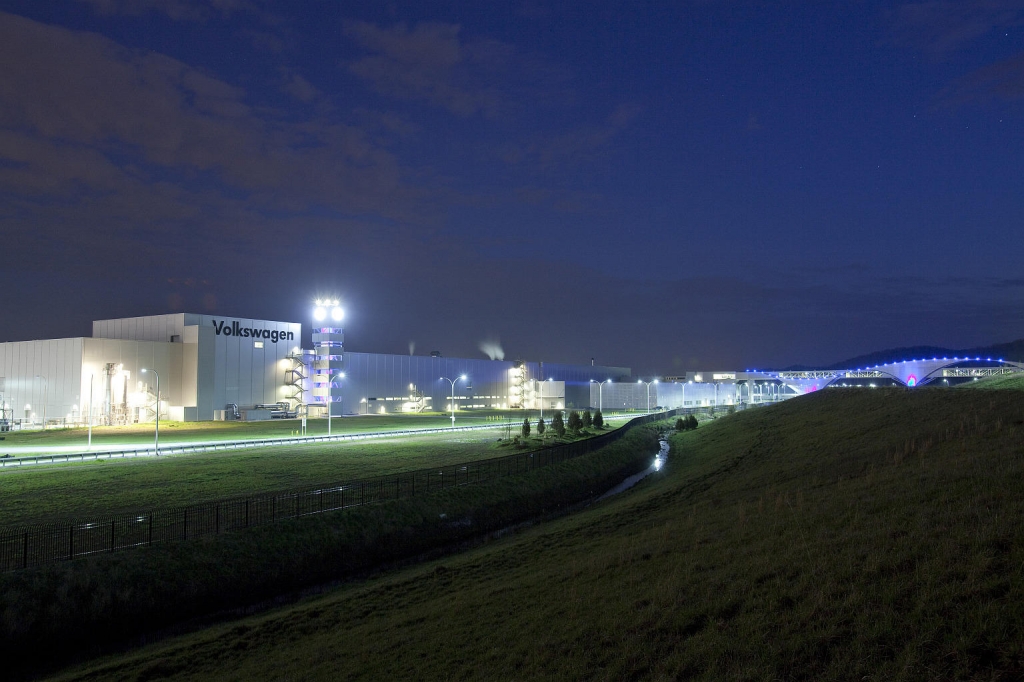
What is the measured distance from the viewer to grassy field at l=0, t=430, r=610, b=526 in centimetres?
2938

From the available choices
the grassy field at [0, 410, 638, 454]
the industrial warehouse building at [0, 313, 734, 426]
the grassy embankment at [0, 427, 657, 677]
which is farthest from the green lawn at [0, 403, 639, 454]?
the grassy embankment at [0, 427, 657, 677]

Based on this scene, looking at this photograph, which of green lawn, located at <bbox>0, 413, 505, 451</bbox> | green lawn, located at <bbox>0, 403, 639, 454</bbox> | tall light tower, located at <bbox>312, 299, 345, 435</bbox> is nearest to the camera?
green lawn, located at <bbox>0, 403, 639, 454</bbox>

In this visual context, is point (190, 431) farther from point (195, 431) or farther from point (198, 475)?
point (198, 475)

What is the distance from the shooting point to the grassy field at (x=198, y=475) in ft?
96.4

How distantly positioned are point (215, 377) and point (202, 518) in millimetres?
66176

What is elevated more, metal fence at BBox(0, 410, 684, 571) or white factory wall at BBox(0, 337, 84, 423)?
white factory wall at BBox(0, 337, 84, 423)

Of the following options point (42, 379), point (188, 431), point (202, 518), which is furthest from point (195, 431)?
point (202, 518)

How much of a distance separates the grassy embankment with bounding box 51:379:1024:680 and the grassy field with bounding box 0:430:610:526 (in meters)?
12.6

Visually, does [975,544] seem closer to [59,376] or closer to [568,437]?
[568,437]

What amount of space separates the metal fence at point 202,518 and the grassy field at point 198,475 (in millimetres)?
2662

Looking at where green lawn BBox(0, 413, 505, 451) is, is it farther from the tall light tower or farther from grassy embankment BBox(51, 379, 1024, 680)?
grassy embankment BBox(51, 379, 1024, 680)

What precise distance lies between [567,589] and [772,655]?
660 centimetres

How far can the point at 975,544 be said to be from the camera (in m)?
11.5

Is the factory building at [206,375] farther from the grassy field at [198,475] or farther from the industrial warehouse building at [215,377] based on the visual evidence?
the grassy field at [198,475]
